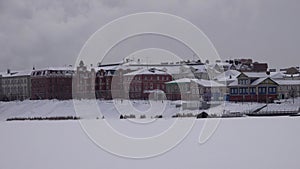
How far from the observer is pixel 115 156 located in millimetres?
6102

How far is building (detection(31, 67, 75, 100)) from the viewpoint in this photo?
2012 centimetres

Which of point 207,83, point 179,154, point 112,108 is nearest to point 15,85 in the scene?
point 112,108

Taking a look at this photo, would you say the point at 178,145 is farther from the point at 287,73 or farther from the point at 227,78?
the point at 287,73

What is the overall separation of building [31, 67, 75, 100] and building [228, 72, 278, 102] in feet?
23.8

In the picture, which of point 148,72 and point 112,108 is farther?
point 148,72

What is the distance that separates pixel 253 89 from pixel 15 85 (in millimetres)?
11232

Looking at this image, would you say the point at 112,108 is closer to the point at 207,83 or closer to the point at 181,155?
the point at 207,83

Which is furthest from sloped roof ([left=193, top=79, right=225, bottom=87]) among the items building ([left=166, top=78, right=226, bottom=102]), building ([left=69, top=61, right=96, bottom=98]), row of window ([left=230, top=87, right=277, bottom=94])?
building ([left=69, top=61, right=96, bottom=98])

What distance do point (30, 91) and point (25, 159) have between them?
15244 mm

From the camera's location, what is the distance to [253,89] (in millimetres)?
18969

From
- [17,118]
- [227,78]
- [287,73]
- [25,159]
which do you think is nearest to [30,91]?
[17,118]

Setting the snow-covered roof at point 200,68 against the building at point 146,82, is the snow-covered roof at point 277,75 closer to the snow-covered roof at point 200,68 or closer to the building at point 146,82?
the snow-covered roof at point 200,68

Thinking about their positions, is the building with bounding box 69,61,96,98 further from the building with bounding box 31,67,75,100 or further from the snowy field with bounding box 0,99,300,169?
the snowy field with bounding box 0,99,300,169

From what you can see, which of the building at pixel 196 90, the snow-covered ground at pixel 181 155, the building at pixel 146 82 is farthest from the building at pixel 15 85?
the snow-covered ground at pixel 181 155
